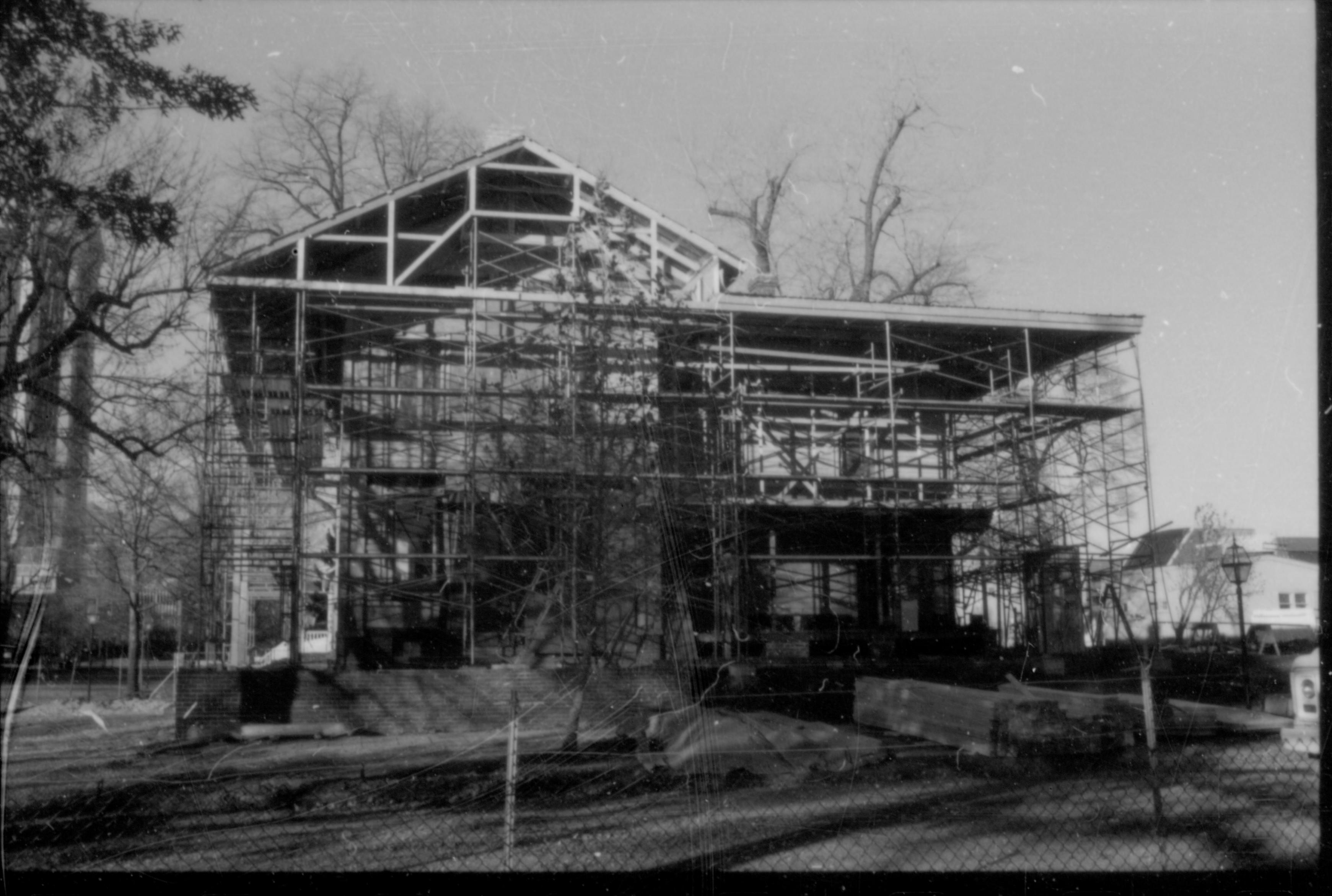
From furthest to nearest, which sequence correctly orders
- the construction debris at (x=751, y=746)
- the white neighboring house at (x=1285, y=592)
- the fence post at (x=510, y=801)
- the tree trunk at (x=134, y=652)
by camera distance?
the tree trunk at (x=134, y=652)
the white neighboring house at (x=1285, y=592)
the construction debris at (x=751, y=746)
the fence post at (x=510, y=801)

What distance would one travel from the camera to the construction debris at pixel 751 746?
33.6 ft

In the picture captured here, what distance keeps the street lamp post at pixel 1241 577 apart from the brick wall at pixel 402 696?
6.71m

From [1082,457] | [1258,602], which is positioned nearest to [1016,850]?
[1082,457]

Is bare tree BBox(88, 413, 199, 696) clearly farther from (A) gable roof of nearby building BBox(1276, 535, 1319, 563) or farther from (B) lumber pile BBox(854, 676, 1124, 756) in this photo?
(A) gable roof of nearby building BBox(1276, 535, 1319, 563)

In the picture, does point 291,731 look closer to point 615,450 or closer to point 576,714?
point 576,714

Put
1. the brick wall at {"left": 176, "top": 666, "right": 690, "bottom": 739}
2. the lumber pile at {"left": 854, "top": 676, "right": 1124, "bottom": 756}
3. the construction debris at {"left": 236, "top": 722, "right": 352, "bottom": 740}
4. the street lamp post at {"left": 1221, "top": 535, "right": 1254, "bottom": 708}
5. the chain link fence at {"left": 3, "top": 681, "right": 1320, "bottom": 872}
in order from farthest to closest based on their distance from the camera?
1. the brick wall at {"left": 176, "top": 666, "right": 690, "bottom": 739}
2. the construction debris at {"left": 236, "top": 722, "right": 352, "bottom": 740}
3. the street lamp post at {"left": 1221, "top": 535, "right": 1254, "bottom": 708}
4. the lumber pile at {"left": 854, "top": 676, "right": 1124, "bottom": 756}
5. the chain link fence at {"left": 3, "top": 681, "right": 1320, "bottom": 872}

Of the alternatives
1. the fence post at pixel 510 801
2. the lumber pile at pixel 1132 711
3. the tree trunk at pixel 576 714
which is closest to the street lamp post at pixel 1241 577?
the lumber pile at pixel 1132 711

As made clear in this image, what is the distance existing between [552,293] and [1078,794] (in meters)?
10.9

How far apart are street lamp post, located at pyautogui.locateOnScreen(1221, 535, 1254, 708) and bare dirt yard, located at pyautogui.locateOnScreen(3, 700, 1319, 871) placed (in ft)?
5.74

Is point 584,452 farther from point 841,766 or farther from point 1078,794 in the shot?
point 1078,794

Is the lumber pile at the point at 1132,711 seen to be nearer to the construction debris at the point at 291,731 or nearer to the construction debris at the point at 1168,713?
the construction debris at the point at 1168,713

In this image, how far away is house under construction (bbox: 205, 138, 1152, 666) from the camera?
533 inches

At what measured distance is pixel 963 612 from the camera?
76.0 feet

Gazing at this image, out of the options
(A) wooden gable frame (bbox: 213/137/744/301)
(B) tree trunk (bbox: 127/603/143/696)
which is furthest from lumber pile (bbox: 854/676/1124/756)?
(B) tree trunk (bbox: 127/603/143/696)
